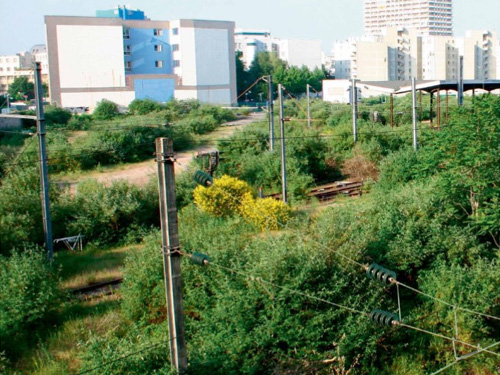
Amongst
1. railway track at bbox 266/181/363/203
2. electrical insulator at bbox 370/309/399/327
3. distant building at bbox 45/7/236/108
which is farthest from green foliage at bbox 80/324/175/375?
distant building at bbox 45/7/236/108

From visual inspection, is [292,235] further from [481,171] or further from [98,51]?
[98,51]

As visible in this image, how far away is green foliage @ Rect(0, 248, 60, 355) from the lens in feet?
33.3

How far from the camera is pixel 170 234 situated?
6605 millimetres

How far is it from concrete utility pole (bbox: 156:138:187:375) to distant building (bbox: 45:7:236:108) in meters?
44.4

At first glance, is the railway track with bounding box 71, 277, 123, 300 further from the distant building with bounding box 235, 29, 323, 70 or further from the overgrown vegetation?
the distant building with bounding box 235, 29, 323, 70

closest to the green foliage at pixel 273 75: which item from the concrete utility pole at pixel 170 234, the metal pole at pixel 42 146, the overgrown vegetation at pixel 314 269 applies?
the overgrown vegetation at pixel 314 269

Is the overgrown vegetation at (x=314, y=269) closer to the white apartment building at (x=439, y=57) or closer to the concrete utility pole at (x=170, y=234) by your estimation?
the concrete utility pole at (x=170, y=234)

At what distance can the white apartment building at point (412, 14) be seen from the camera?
165 m

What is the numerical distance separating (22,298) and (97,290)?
202cm

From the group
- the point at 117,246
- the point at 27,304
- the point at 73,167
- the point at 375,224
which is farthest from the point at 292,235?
the point at 73,167

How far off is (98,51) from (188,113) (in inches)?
579

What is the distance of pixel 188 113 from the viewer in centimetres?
4097

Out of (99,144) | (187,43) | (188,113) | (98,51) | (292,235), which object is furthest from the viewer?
(187,43)

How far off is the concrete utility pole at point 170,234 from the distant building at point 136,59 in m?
44.4
